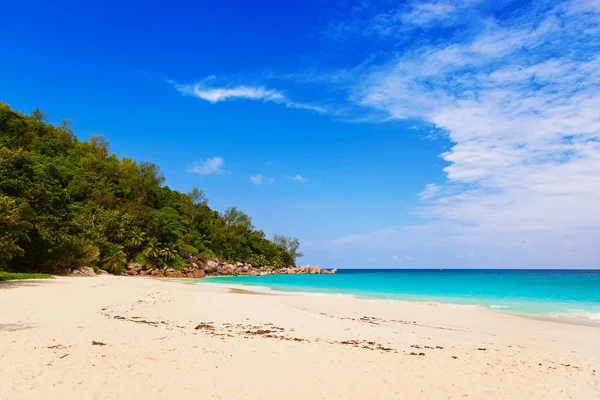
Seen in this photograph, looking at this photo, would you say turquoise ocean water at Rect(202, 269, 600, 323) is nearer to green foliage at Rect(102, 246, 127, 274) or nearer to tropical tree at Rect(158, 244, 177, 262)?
tropical tree at Rect(158, 244, 177, 262)

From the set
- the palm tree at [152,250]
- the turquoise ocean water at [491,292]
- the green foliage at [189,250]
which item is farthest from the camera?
the green foliage at [189,250]

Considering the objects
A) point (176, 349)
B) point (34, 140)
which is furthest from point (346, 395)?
point (34, 140)

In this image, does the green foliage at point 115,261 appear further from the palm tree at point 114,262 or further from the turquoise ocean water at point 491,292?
the turquoise ocean water at point 491,292

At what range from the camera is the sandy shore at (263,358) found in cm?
578

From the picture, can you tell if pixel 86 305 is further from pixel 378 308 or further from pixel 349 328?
pixel 378 308

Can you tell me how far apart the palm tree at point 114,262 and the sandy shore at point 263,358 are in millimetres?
35930

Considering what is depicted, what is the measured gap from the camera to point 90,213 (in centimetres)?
4772

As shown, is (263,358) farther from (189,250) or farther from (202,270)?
(189,250)

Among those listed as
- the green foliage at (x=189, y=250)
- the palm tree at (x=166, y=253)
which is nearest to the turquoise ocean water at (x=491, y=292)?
the palm tree at (x=166, y=253)

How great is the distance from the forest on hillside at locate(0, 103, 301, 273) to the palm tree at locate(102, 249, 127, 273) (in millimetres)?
118

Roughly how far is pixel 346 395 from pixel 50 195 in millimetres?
28544

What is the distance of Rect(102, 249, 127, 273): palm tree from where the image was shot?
47.5m

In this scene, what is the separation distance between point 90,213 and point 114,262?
7181 millimetres

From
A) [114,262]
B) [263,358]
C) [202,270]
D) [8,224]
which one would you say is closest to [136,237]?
[114,262]
